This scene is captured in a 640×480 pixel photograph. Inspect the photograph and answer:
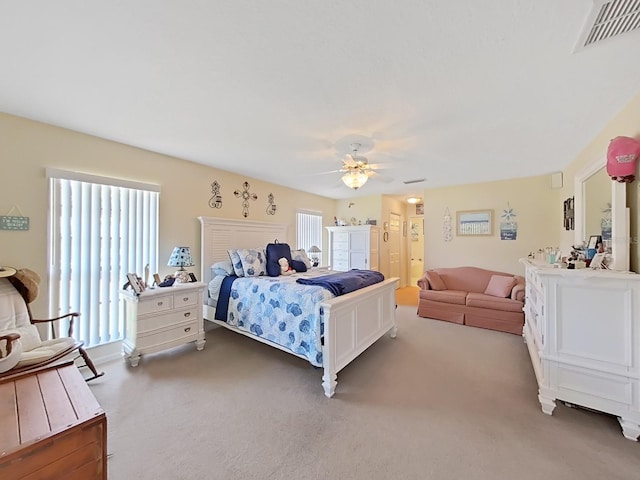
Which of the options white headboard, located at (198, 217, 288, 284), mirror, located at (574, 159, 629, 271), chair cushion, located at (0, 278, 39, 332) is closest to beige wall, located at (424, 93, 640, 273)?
mirror, located at (574, 159, 629, 271)

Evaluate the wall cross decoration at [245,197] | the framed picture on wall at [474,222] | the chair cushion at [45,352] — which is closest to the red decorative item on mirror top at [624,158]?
the framed picture on wall at [474,222]

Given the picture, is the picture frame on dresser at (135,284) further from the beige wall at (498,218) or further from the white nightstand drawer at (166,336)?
the beige wall at (498,218)

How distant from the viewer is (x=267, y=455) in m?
1.64

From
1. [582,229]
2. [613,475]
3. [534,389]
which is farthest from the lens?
[582,229]

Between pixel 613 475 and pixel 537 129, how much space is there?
2.76 m

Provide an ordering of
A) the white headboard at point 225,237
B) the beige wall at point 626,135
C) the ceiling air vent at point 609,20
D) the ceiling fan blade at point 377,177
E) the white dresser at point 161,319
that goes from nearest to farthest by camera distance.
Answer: the ceiling air vent at point 609,20
the beige wall at point 626,135
the white dresser at point 161,319
the ceiling fan blade at point 377,177
the white headboard at point 225,237

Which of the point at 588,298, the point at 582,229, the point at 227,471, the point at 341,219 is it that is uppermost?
the point at 341,219

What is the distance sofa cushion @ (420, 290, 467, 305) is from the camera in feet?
13.7

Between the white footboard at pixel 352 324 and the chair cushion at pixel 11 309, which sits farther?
the white footboard at pixel 352 324

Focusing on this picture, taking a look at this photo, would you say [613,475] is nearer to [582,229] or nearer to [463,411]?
[463,411]

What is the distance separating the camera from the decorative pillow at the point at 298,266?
4.08 m

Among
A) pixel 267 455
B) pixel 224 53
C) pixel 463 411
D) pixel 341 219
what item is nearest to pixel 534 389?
pixel 463 411

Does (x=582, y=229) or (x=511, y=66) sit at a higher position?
(x=511, y=66)

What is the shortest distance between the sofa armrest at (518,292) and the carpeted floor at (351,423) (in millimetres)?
1239
